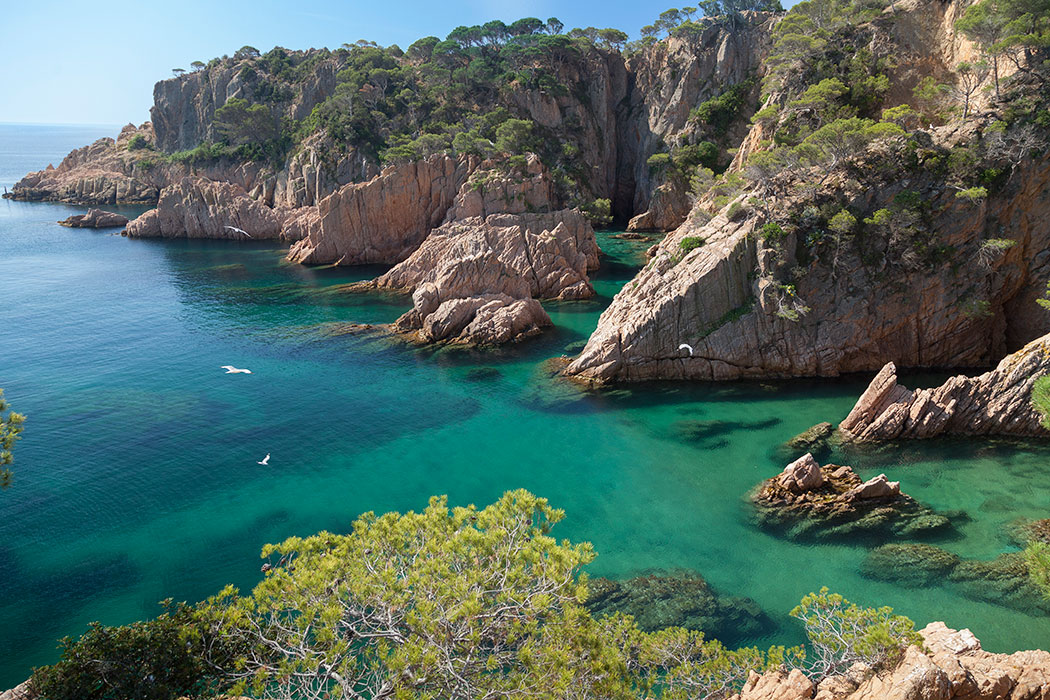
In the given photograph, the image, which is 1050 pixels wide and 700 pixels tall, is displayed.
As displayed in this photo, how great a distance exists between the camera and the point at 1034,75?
35.0 m

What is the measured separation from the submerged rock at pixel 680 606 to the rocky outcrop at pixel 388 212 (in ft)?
190

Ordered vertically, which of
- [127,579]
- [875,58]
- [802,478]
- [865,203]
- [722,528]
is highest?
[875,58]

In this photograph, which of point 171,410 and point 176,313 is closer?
point 171,410

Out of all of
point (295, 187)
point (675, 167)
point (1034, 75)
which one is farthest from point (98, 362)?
point (675, 167)

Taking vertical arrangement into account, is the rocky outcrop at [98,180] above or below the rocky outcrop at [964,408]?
above

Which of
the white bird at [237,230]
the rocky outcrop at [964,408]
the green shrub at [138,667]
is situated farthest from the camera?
the white bird at [237,230]

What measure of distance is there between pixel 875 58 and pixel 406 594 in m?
50.1

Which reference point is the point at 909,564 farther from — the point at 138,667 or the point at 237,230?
the point at 237,230

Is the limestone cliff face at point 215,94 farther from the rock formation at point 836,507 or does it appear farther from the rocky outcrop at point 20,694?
the rocky outcrop at point 20,694

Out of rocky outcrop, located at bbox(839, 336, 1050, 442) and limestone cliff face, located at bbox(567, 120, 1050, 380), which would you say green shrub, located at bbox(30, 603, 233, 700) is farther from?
rocky outcrop, located at bbox(839, 336, 1050, 442)

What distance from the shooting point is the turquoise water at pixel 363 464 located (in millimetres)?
21266

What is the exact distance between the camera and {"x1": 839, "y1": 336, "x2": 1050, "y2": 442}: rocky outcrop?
2816cm

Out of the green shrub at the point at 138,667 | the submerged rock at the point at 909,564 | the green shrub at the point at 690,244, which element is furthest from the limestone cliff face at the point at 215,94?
the submerged rock at the point at 909,564

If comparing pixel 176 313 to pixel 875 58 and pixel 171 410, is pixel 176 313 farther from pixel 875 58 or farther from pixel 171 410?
pixel 875 58
